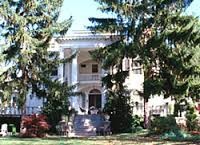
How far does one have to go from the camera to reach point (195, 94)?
27.7 meters

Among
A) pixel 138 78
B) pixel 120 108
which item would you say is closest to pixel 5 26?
pixel 120 108

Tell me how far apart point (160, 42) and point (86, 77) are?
74.5 ft

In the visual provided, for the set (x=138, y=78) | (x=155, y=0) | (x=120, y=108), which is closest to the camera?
(x=155, y=0)

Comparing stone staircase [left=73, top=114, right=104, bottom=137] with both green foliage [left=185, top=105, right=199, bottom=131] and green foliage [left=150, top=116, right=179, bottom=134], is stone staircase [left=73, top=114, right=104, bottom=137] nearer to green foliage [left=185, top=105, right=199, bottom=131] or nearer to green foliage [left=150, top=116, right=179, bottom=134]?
green foliage [left=185, top=105, right=199, bottom=131]

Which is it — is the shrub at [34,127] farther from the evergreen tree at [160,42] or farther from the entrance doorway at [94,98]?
the entrance doorway at [94,98]

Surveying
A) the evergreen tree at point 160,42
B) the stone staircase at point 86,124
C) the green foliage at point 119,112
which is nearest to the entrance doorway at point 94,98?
the stone staircase at point 86,124

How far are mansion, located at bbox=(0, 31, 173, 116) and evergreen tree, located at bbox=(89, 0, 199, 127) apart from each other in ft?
38.8

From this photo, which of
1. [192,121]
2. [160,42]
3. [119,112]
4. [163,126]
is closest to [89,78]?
[119,112]

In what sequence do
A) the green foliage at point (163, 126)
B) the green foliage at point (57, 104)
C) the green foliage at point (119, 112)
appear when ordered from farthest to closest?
1. the green foliage at point (119, 112)
2. the green foliage at point (57, 104)
3. the green foliage at point (163, 126)

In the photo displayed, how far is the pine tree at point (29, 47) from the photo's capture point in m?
27.2

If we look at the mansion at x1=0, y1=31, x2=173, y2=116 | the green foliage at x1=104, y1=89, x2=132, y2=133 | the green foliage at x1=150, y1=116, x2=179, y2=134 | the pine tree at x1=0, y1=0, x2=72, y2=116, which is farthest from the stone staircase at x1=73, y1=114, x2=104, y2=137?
the green foliage at x1=150, y1=116, x2=179, y2=134

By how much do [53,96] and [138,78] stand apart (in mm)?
19619

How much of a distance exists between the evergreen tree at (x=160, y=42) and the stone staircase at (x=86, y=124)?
7.50 m

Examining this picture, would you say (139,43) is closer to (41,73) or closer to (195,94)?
(195,94)
